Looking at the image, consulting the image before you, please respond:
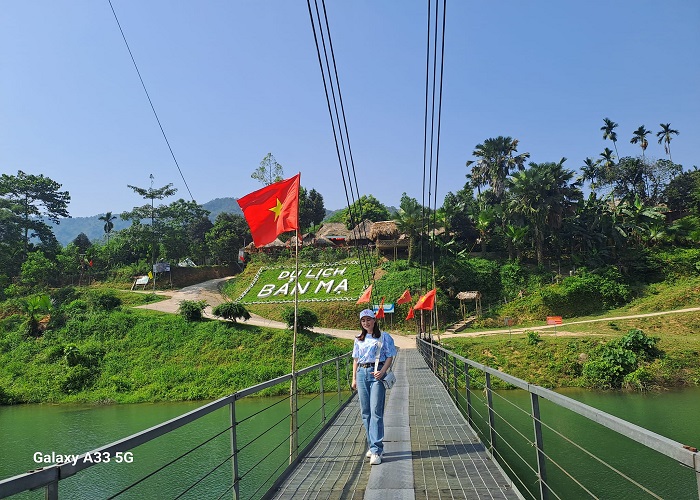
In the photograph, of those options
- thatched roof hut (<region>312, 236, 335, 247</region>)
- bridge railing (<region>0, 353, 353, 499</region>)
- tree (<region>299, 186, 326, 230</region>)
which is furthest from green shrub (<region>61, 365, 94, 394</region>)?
tree (<region>299, 186, 326, 230</region>)

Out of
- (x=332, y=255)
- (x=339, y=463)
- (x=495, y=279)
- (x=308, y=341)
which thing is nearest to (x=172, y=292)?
(x=332, y=255)

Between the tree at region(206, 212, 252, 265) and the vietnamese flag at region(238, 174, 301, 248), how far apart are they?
46.6m

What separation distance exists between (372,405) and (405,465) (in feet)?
2.19

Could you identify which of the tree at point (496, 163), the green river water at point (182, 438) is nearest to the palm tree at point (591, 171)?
the tree at point (496, 163)

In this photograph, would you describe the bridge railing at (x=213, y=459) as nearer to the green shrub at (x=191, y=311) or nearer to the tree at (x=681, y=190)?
the green shrub at (x=191, y=311)

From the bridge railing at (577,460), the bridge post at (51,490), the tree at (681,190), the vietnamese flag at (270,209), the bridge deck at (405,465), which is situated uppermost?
the tree at (681,190)

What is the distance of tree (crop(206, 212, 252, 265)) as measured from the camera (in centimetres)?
5191

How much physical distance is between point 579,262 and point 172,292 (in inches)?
1402

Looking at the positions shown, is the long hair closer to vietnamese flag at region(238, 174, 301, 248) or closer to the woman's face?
the woman's face

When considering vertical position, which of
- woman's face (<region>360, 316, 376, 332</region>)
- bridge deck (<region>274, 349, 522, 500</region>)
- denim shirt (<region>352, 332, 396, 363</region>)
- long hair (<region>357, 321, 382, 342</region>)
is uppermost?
woman's face (<region>360, 316, 376, 332</region>)

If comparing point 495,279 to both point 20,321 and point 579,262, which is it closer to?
point 579,262

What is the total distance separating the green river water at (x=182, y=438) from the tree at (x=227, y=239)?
32.2m

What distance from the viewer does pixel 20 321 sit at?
30703 millimetres

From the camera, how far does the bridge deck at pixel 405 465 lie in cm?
385
